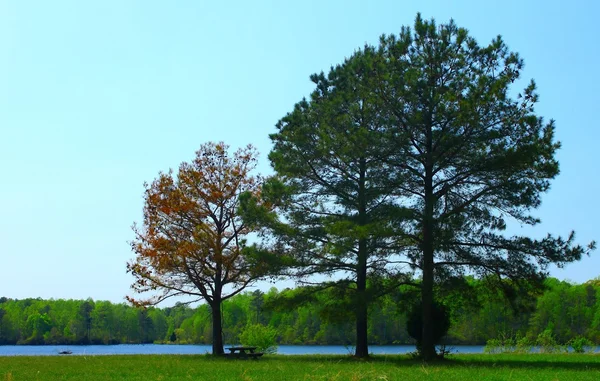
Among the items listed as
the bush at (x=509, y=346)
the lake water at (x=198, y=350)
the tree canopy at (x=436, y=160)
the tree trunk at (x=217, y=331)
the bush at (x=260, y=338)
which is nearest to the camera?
the tree canopy at (x=436, y=160)

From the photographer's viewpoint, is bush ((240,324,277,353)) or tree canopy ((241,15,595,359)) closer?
tree canopy ((241,15,595,359))

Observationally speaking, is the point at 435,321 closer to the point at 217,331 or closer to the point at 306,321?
the point at 217,331

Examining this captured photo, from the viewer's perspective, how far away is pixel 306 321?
97.2 meters

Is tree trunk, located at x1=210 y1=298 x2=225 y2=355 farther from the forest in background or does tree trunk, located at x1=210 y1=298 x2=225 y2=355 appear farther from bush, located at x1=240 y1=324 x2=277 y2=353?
bush, located at x1=240 y1=324 x2=277 y2=353

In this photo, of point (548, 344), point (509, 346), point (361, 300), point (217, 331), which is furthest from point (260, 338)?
point (548, 344)

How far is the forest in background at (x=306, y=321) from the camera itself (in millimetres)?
25453

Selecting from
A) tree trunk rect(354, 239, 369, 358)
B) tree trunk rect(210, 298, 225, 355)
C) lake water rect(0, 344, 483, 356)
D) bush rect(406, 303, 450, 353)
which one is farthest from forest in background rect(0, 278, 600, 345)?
lake water rect(0, 344, 483, 356)

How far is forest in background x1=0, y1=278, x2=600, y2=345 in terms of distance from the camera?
2545cm

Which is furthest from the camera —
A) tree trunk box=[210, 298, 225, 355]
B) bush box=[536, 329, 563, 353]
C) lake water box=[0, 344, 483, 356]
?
lake water box=[0, 344, 483, 356]

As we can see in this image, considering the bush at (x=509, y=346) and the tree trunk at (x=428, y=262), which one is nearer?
the tree trunk at (x=428, y=262)

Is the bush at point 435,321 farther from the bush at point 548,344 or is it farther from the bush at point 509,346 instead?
the bush at point 548,344

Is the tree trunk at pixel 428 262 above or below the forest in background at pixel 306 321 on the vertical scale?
above

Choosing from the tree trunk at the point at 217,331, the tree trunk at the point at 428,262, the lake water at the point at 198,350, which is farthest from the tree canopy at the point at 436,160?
the lake water at the point at 198,350

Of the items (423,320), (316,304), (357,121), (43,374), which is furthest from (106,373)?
(357,121)
